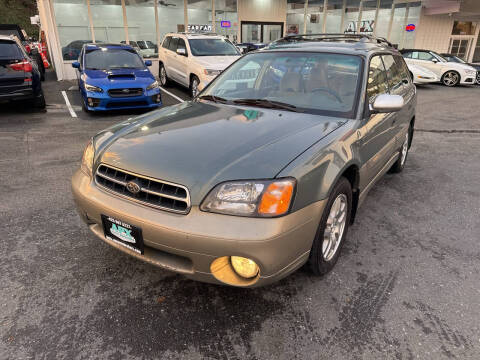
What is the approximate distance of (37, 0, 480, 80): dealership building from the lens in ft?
43.4

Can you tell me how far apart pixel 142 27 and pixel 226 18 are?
4028 mm

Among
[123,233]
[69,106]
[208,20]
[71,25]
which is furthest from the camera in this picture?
[208,20]

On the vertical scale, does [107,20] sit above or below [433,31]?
above

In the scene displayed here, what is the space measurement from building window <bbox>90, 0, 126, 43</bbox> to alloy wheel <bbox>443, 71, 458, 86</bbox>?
13.5 meters

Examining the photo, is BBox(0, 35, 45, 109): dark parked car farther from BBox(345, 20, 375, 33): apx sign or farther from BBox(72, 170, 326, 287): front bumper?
BBox(345, 20, 375, 33): apx sign

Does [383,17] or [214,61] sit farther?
[383,17]

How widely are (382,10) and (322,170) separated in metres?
21.5

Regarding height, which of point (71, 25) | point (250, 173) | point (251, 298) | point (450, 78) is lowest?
point (450, 78)

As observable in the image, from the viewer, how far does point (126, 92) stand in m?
7.81

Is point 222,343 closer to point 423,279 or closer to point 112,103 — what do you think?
point 423,279

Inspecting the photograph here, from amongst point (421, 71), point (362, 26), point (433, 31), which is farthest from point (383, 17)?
point (421, 71)

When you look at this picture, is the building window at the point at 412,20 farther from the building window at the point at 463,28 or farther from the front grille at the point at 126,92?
the front grille at the point at 126,92

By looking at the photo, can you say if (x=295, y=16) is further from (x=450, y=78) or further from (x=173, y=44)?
(x=173, y=44)

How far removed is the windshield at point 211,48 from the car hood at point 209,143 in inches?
294
